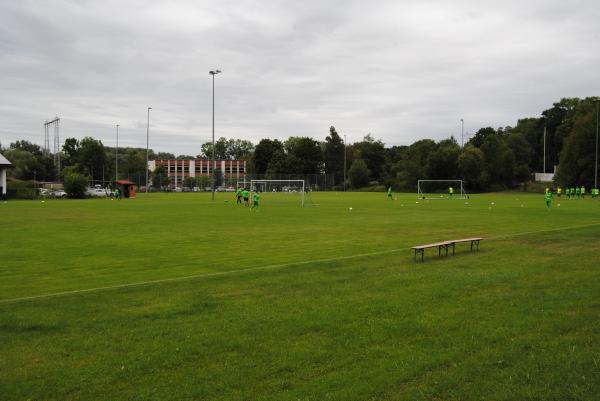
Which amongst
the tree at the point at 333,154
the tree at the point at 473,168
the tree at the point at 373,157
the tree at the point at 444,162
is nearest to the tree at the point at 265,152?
the tree at the point at 333,154

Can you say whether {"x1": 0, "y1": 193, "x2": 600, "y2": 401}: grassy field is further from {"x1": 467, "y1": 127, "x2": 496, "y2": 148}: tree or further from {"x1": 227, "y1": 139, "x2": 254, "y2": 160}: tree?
{"x1": 227, "y1": 139, "x2": 254, "y2": 160}: tree

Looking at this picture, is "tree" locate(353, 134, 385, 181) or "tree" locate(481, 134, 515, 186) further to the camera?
"tree" locate(353, 134, 385, 181)

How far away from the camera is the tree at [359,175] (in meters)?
112

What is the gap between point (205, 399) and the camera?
5.07m

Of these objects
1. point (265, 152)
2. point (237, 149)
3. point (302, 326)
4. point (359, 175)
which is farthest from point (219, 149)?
point (302, 326)

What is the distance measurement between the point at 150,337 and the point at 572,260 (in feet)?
33.9

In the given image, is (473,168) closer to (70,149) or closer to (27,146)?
(70,149)

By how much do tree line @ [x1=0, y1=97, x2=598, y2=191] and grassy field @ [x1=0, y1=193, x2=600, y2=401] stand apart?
63705 millimetres

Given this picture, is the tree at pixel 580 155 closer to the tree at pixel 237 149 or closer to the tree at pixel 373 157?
the tree at pixel 373 157

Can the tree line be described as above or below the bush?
above

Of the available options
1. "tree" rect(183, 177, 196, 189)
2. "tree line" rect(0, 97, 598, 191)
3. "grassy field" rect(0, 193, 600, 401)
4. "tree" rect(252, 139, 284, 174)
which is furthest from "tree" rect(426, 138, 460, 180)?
"grassy field" rect(0, 193, 600, 401)

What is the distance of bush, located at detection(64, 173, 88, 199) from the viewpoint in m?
65.4

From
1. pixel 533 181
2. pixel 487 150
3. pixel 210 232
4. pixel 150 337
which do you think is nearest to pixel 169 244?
pixel 210 232

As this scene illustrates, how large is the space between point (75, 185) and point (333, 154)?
3044 inches
